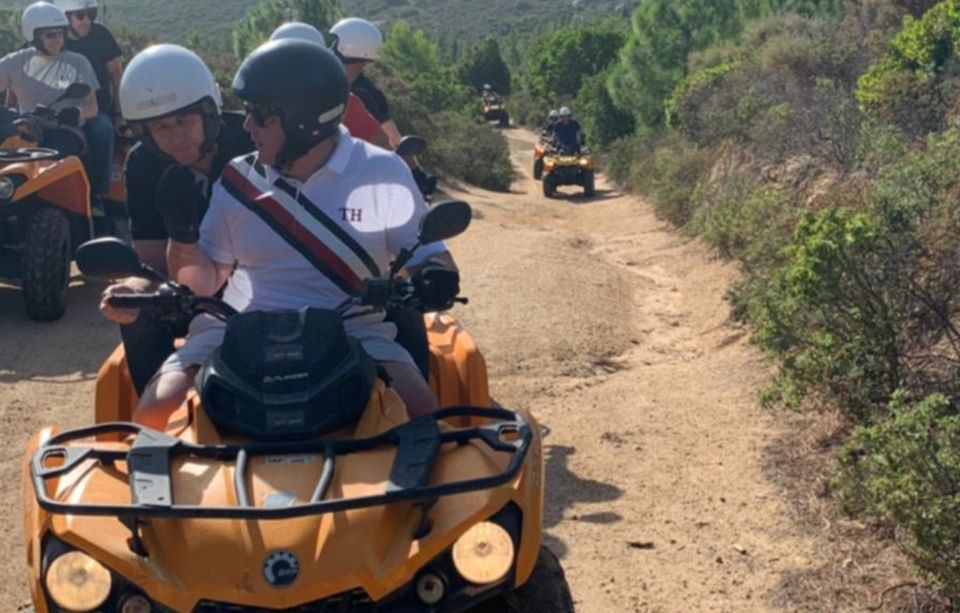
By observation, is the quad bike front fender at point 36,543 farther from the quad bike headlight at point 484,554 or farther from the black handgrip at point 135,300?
the quad bike headlight at point 484,554

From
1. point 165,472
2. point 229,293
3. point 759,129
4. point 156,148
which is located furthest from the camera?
point 759,129

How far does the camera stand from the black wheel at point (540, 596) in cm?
310

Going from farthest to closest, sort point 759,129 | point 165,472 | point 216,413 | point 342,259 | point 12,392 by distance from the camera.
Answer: point 759,129 < point 12,392 < point 342,259 < point 216,413 < point 165,472

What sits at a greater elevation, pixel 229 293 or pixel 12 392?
pixel 229 293

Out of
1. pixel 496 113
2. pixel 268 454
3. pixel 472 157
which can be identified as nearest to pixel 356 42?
pixel 268 454

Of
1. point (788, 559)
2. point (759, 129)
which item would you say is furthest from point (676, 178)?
point (788, 559)

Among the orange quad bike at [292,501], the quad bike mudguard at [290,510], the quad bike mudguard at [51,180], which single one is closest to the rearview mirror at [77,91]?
the quad bike mudguard at [51,180]

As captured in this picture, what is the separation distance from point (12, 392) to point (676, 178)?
473 inches

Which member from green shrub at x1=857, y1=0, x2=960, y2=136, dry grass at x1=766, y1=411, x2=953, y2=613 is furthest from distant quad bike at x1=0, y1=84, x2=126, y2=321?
green shrub at x1=857, y1=0, x2=960, y2=136

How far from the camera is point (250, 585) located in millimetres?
2785

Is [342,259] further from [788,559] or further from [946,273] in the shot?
[946,273]

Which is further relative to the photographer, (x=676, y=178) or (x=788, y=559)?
(x=676, y=178)

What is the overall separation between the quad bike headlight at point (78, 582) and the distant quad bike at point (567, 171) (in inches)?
937

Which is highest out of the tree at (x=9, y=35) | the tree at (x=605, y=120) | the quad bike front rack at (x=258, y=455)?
the quad bike front rack at (x=258, y=455)
